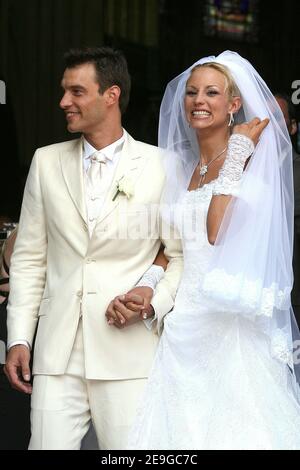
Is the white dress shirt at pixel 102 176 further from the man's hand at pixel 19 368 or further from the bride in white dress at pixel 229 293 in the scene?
the man's hand at pixel 19 368

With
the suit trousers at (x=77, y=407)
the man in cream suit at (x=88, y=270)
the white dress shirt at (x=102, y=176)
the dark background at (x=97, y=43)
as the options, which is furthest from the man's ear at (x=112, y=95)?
the dark background at (x=97, y=43)

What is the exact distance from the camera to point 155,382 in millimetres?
3787

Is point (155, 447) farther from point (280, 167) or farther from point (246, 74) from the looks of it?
point (246, 74)

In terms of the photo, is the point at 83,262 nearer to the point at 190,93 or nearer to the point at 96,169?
the point at 96,169

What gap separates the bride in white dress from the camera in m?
3.74

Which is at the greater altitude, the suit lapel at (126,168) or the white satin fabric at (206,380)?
the suit lapel at (126,168)

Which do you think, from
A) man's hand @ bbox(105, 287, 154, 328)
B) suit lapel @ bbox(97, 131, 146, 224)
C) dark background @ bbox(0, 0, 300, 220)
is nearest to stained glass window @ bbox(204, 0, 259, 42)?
dark background @ bbox(0, 0, 300, 220)

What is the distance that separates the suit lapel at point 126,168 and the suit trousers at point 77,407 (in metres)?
0.43

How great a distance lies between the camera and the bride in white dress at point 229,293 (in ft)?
12.3

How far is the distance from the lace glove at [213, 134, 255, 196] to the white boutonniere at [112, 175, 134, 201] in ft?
0.98

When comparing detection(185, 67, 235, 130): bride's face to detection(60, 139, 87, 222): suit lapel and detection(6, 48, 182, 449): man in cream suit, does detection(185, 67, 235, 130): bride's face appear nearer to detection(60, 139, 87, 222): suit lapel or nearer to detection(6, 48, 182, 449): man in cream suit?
detection(6, 48, 182, 449): man in cream suit

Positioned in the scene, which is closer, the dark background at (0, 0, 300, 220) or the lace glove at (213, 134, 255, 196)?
the lace glove at (213, 134, 255, 196)
